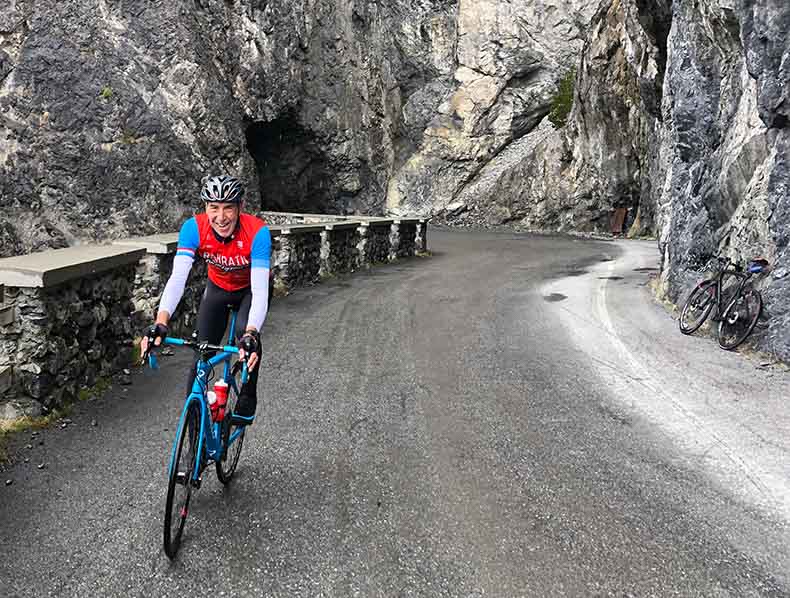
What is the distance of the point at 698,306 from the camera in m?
9.70

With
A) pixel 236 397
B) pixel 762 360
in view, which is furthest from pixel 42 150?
pixel 762 360

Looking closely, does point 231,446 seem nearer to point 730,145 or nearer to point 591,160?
point 730,145

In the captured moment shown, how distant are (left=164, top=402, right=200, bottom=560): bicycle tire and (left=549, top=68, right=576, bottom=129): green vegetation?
40.3m

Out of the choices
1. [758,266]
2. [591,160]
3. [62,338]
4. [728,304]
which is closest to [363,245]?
[728,304]

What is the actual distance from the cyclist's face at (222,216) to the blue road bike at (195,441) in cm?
82

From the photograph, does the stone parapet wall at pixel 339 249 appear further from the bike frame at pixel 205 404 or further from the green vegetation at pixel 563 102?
the green vegetation at pixel 563 102

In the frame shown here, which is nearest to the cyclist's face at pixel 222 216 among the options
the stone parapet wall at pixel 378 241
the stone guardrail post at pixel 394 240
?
the stone parapet wall at pixel 378 241

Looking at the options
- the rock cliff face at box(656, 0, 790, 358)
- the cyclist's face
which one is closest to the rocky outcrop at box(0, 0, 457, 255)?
the rock cliff face at box(656, 0, 790, 358)

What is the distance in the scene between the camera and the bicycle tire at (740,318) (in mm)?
8285

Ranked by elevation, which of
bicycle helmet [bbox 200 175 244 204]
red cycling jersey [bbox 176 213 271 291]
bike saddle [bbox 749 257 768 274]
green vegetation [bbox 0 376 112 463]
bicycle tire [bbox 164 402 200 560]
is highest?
bicycle helmet [bbox 200 175 244 204]

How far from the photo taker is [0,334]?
5.19 meters

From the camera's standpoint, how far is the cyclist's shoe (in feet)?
14.0

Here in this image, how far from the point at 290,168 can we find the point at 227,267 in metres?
33.6

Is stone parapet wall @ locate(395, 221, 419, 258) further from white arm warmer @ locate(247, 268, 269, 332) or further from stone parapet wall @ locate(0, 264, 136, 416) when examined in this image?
white arm warmer @ locate(247, 268, 269, 332)
